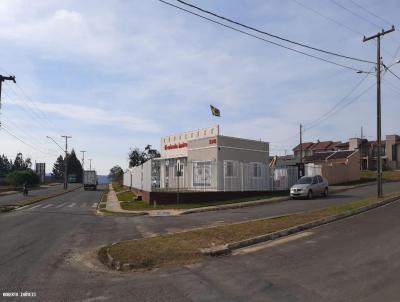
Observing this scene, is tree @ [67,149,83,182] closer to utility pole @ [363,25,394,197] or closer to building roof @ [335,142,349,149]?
building roof @ [335,142,349,149]

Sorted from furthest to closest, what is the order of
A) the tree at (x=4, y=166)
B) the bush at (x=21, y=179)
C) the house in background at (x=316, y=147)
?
the tree at (x=4, y=166), the house in background at (x=316, y=147), the bush at (x=21, y=179)

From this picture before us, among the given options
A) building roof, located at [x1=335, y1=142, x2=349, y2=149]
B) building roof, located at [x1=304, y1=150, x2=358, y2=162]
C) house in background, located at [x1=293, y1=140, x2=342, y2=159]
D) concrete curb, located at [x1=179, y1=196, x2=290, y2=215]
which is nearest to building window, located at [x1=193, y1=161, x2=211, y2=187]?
concrete curb, located at [x1=179, y1=196, x2=290, y2=215]

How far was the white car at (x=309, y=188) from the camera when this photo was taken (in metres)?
33.6

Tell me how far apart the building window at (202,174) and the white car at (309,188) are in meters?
6.26

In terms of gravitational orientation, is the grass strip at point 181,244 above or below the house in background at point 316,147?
below

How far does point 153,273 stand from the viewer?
34.3 feet

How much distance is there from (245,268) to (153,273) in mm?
1985

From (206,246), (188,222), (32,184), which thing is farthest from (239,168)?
(32,184)

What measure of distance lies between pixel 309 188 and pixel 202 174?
316 inches

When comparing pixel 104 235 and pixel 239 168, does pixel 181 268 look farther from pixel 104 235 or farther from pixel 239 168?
pixel 239 168

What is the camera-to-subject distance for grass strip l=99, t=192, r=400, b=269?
1163 cm

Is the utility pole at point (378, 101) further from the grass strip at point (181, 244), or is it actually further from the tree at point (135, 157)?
the tree at point (135, 157)

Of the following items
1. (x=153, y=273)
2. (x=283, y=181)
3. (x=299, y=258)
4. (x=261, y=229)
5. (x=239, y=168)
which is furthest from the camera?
(x=283, y=181)

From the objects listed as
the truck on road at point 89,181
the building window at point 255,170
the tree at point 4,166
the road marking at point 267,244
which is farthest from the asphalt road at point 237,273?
the tree at point 4,166
